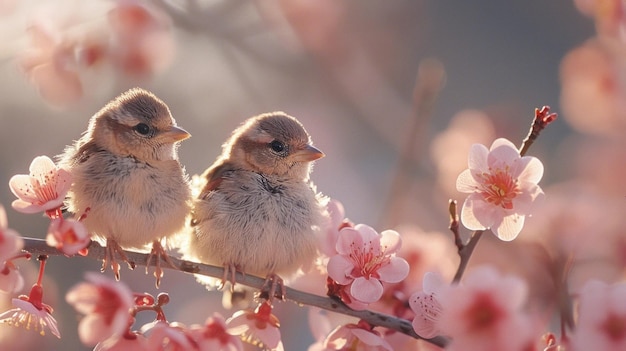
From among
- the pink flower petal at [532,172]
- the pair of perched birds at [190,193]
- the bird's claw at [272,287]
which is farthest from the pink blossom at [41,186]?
Answer: the pink flower petal at [532,172]

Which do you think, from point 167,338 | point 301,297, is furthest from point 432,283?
point 167,338

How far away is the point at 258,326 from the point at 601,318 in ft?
3.04

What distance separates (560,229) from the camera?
245 cm

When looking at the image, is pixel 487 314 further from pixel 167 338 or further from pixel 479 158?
pixel 167 338

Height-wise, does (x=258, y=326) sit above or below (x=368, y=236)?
below

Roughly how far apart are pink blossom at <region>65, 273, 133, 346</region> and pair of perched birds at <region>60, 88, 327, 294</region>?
549 mm

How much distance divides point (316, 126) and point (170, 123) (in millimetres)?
3152

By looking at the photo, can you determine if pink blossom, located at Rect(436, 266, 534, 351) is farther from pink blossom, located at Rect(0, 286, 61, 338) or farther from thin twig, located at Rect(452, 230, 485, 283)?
pink blossom, located at Rect(0, 286, 61, 338)

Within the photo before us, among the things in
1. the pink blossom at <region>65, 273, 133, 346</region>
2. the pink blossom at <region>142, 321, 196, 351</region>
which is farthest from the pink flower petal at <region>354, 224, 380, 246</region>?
the pink blossom at <region>65, 273, 133, 346</region>

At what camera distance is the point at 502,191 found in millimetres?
2111

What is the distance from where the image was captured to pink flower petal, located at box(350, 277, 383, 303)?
6.97 feet

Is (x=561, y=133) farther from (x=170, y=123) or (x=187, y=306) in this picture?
(x=170, y=123)

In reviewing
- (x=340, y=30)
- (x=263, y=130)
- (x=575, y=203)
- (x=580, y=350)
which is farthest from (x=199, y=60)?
(x=580, y=350)

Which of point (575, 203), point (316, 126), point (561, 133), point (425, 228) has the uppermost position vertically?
point (561, 133)
